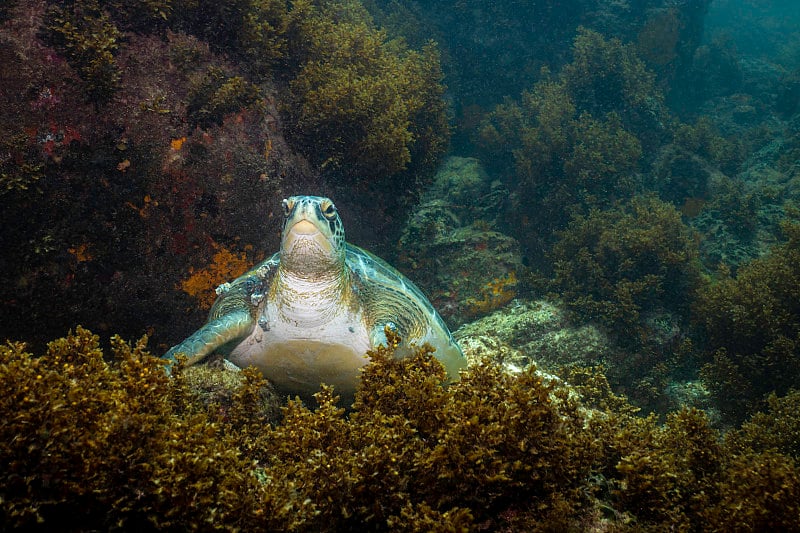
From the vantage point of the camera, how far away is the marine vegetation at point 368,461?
112cm

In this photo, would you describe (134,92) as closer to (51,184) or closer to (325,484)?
(51,184)

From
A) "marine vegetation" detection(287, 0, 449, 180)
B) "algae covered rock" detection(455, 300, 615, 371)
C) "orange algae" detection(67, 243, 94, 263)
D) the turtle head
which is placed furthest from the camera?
"algae covered rock" detection(455, 300, 615, 371)

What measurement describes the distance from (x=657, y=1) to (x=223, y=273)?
60.9ft

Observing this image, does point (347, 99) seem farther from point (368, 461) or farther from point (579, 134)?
point (579, 134)

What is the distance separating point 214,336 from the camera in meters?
2.88

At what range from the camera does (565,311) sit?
663 cm

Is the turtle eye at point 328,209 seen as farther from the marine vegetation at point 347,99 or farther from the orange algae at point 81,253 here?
the marine vegetation at point 347,99

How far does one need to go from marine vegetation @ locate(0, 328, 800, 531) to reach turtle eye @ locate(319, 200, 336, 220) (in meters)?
1.18

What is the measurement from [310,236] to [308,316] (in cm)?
71

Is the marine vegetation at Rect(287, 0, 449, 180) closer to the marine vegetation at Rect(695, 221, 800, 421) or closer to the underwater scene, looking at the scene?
the underwater scene

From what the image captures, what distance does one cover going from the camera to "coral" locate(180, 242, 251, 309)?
395 cm

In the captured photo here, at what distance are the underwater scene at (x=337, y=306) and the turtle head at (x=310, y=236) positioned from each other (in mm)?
24

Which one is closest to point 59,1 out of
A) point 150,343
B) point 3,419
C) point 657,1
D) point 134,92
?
point 134,92

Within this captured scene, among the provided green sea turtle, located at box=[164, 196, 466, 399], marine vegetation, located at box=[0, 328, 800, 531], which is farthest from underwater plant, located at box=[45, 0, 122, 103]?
marine vegetation, located at box=[0, 328, 800, 531]
